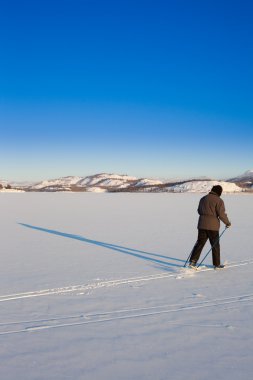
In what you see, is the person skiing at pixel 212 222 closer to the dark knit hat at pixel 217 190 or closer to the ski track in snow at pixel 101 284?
the dark knit hat at pixel 217 190

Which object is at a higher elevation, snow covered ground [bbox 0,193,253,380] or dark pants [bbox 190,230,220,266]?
dark pants [bbox 190,230,220,266]

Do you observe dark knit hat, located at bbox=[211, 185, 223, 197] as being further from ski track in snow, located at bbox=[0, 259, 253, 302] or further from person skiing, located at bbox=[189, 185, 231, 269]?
ski track in snow, located at bbox=[0, 259, 253, 302]

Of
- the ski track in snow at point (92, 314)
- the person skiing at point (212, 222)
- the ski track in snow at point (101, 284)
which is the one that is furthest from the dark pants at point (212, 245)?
the ski track in snow at point (92, 314)

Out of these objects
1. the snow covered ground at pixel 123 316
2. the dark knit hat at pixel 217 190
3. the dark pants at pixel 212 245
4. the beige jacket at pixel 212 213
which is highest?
the dark knit hat at pixel 217 190

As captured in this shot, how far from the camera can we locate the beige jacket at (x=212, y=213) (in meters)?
8.10

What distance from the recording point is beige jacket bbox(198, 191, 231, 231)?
8.10 m

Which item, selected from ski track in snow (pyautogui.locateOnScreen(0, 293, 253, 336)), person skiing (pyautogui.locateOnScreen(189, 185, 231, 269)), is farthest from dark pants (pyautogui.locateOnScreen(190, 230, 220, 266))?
ski track in snow (pyautogui.locateOnScreen(0, 293, 253, 336))

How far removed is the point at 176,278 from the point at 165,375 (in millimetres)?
3767

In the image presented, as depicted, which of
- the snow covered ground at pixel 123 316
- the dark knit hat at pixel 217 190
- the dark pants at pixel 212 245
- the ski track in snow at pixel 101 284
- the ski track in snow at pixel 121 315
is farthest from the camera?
the dark knit hat at pixel 217 190

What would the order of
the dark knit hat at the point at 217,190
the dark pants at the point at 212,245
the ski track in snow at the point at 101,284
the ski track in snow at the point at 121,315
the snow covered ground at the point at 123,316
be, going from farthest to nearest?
the dark knit hat at the point at 217,190
the dark pants at the point at 212,245
the ski track in snow at the point at 101,284
the ski track in snow at the point at 121,315
the snow covered ground at the point at 123,316

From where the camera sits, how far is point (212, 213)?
812cm

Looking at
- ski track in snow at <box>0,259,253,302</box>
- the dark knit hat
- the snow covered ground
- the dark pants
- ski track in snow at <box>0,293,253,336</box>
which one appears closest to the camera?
the snow covered ground

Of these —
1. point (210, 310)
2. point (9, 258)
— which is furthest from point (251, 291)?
point (9, 258)

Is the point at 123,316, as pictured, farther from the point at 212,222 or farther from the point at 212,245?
the point at 212,222
